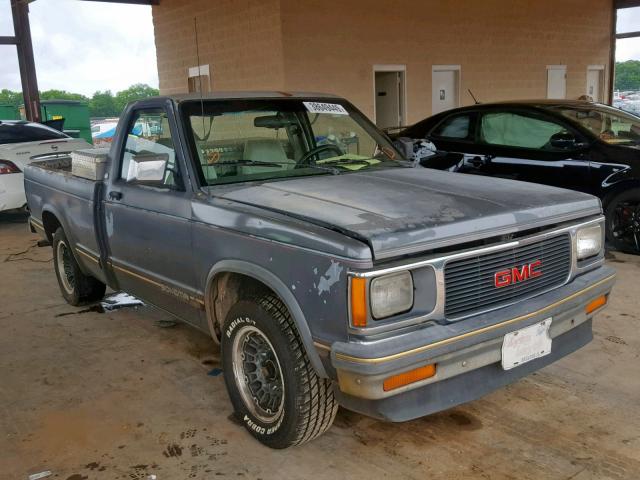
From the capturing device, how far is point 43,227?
17.7ft

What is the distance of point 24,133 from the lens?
9.09 metres

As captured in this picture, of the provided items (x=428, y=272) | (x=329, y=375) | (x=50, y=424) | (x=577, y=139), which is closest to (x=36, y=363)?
(x=50, y=424)

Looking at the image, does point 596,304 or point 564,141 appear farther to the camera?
point 564,141

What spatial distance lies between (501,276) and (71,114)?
18.0 m

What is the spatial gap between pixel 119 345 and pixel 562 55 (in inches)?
590

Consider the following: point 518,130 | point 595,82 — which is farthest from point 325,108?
point 595,82

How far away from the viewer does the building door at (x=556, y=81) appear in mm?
15789

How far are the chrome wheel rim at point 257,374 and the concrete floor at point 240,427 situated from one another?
20 cm

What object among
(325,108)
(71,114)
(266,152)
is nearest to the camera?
(266,152)

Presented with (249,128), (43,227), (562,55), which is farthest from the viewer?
(562,55)

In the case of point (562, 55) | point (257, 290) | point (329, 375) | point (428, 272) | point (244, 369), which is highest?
point (562, 55)

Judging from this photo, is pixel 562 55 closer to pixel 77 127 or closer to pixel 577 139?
pixel 577 139

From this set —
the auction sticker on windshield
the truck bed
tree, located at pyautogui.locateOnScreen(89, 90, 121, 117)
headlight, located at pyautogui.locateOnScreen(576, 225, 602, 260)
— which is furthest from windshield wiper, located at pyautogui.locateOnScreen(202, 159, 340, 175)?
tree, located at pyautogui.locateOnScreen(89, 90, 121, 117)

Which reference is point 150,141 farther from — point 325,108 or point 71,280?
→ point 71,280
